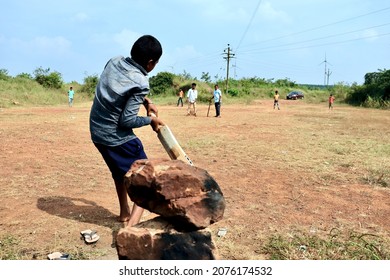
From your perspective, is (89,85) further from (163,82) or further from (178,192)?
(178,192)

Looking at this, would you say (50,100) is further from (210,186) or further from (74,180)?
(210,186)

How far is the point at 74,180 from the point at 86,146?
3.20 meters

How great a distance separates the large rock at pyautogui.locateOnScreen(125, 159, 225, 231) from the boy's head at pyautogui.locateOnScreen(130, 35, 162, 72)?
3.02 ft

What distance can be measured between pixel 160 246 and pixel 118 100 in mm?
1234

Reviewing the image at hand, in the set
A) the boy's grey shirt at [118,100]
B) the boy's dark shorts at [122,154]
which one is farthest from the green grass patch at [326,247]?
the boy's grey shirt at [118,100]

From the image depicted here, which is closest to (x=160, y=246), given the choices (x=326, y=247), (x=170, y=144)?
(x=170, y=144)

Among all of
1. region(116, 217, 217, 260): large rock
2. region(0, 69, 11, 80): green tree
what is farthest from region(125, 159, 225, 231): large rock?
region(0, 69, 11, 80): green tree

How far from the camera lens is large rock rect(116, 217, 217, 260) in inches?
97.3

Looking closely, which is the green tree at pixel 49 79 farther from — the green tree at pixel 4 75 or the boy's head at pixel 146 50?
the boy's head at pixel 146 50

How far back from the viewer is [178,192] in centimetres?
256

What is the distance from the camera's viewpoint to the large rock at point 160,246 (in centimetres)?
247

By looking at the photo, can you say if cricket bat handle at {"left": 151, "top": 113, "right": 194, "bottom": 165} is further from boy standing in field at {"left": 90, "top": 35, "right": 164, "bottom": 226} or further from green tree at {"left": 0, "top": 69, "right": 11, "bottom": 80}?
green tree at {"left": 0, "top": 69, "right": 11, "bottom": 80}

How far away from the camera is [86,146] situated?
878cm

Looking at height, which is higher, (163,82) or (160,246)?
(163,82)
